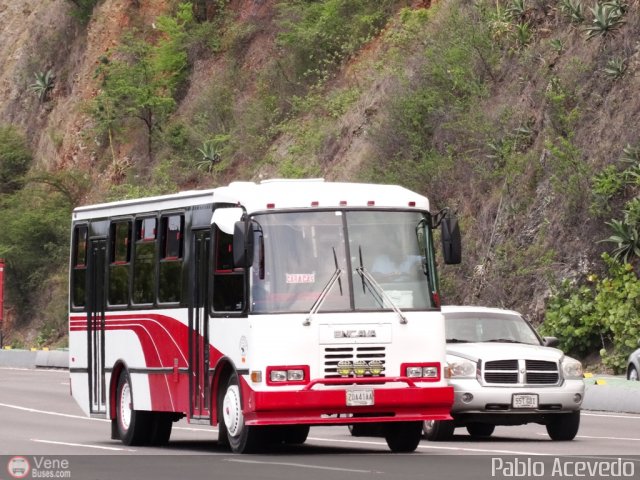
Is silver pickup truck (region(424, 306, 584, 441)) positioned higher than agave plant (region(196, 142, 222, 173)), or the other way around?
agave plant (region(196, 142, 222, 173))

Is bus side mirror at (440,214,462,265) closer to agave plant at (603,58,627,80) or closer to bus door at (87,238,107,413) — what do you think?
bus door at (87,238,107,413)

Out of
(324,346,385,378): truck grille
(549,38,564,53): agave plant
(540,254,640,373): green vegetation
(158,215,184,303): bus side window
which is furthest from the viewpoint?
(549,38,564,53): agave plant

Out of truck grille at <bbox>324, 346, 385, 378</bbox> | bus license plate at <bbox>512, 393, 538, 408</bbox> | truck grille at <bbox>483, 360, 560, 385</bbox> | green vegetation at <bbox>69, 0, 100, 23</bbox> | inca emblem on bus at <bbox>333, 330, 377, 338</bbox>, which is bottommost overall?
bus license plate at <bbox>512, 393, 538, 408</bbox>

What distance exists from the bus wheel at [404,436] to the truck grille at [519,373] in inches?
73.9

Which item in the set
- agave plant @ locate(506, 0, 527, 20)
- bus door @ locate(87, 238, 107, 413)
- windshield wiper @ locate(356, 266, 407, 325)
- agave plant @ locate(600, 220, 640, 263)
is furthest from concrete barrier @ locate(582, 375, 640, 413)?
agave plant @ locate(506, 0, 527, 20)

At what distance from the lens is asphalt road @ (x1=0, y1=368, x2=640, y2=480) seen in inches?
604

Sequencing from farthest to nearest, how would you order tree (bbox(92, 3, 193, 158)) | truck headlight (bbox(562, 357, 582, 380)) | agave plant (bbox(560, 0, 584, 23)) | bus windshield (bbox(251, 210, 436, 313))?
tree (bbox(92, 3, 193, 158)) < agave plant (bbox(560, 0, 584, 23)) < truck headlight (bbox(562, 357, 582, 380)) < bus windshield (bbox(251, 210, 436, 313))

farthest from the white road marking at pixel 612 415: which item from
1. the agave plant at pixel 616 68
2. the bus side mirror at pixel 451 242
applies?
the agave plant at pixel 616 68

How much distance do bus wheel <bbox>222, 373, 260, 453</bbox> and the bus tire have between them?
9.42ft

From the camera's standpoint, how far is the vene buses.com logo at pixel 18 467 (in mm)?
15467

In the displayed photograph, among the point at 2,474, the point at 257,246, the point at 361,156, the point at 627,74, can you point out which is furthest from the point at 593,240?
the point at 2,474

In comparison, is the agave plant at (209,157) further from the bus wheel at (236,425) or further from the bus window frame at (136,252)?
the bus wheel at (236,425)

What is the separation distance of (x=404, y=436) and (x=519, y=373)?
7.70ft

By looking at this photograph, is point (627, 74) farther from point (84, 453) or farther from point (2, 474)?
point (2, 474)
